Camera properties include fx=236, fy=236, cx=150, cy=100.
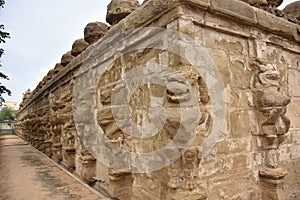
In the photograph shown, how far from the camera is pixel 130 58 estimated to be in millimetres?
2221

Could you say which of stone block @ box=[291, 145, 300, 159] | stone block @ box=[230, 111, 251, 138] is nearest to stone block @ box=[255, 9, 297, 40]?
stone block @ box=[230, 111, 251, 138]

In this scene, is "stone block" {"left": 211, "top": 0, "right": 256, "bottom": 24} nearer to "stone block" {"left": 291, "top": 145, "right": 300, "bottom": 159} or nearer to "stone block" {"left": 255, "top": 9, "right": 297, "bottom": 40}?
"stone block" {"left": 255, "top": 9, "right": 297, "bottom": 40}

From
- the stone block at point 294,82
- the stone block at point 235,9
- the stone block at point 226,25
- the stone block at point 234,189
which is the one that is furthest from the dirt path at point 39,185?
the stone block at point 294,82

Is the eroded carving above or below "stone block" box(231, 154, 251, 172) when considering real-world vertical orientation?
above

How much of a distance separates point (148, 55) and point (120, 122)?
737 millimetres

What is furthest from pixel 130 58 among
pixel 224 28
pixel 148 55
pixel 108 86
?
pixel 224 28

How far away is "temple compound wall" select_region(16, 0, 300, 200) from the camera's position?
1618 mm

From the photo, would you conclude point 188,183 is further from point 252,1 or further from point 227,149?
point 252,1

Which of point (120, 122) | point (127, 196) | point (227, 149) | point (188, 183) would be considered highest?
point (120, 122)

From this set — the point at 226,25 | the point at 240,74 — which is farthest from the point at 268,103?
the point at 226,25

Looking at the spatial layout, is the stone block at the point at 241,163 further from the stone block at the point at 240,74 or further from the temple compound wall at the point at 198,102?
the stone block at the point at 240,74

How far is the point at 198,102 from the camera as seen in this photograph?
1628 mm

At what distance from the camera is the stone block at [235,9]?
1.78 meters

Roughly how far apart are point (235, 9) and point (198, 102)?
0.88 metres
